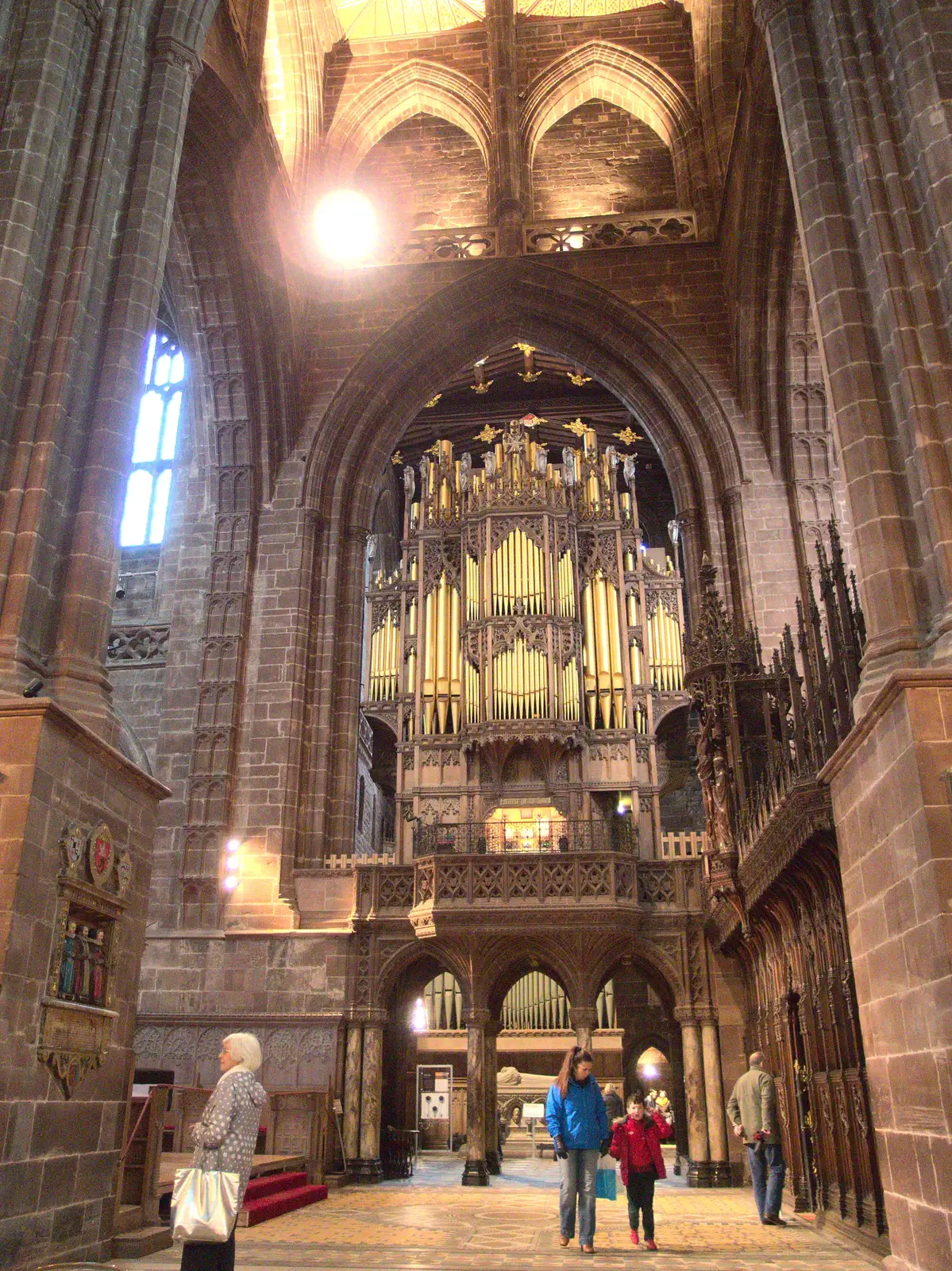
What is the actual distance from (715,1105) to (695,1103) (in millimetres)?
251

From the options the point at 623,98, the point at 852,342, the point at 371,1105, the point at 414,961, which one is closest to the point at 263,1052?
the point at 371,1105

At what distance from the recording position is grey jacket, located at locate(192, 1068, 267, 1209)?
4.47 meters

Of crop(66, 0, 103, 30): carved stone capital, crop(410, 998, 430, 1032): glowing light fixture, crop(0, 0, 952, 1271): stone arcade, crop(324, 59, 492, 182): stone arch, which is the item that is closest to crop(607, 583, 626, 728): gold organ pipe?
crop(0, 0, 952, 1271): stone arcade

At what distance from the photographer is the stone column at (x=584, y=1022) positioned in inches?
545

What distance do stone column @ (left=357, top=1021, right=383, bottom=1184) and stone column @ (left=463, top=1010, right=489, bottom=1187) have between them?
3.78ft

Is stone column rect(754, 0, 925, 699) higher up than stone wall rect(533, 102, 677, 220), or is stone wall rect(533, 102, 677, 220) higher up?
stone wall rect(533, 102, 677, 220)

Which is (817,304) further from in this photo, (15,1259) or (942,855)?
(15,1259)

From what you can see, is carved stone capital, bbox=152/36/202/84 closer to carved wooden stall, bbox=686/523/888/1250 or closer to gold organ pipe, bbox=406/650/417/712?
carved wooden stall, bbox=686/523/888/1250

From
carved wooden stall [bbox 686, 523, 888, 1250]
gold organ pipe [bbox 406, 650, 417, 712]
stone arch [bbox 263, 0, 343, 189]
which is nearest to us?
carved wooden stall [bbox 686, 523, 888, 1250]

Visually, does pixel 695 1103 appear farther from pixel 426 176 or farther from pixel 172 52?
pixel 426 176

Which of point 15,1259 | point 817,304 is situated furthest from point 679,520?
point 15,1259

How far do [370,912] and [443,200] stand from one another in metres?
13.9

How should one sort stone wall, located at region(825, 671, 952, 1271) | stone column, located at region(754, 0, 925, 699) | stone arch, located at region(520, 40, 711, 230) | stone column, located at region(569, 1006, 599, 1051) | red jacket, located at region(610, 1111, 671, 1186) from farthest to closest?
stone arch, located at region(520, 40, 711, 230)
stone column, located at region(569, 1006, 599, 1051)
red jacket, located at region(610, 1111, 671, 1186)
stone column, located at region(754, 0, 925, 699)
stone wall, located at region(825, 671, 952, 1271)

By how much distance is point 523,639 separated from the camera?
59.6 feet
